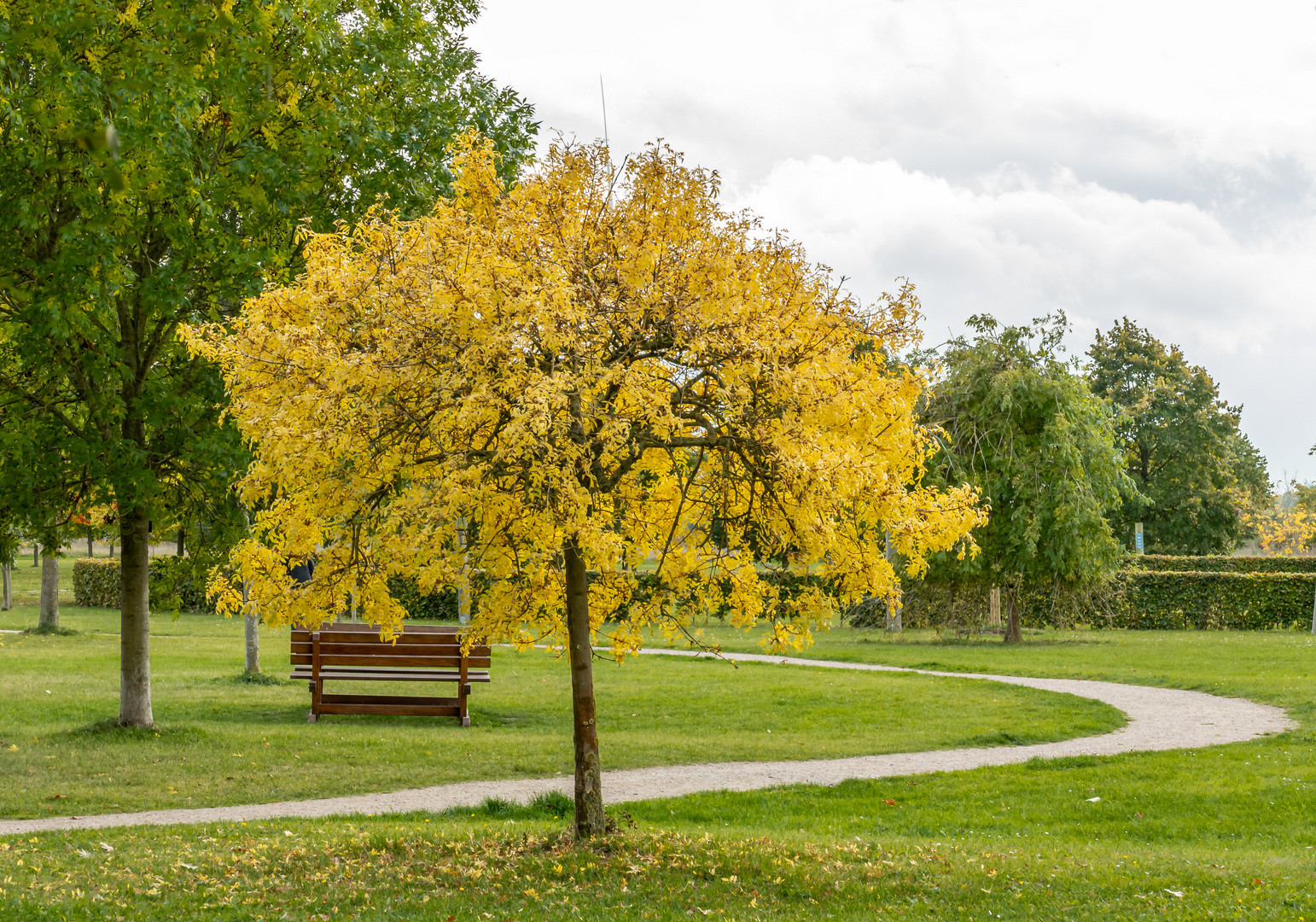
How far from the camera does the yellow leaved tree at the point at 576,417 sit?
5.77m

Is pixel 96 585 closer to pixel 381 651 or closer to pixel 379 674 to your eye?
pixel 379 674

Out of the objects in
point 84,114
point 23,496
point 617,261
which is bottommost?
point 23,496

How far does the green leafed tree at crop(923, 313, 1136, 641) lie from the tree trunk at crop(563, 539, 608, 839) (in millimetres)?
15991

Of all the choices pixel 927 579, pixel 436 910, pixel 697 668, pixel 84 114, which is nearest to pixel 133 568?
pixel 84 114

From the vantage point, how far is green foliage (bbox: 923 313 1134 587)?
22.8 meters

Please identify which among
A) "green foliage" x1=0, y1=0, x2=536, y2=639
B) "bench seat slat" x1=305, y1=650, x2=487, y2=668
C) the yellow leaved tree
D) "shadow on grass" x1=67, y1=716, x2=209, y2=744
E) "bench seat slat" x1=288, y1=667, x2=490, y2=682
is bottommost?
"shadow on grass" x1=67, y1=716, x2=209, y2=744

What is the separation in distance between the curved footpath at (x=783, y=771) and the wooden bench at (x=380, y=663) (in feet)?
11.5

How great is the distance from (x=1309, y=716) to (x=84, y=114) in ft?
46.8

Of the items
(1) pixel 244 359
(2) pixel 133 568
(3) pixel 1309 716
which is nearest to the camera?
(1) pixel 244 359

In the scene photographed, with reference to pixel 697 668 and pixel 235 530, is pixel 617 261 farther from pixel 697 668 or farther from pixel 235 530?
pixel 697 668

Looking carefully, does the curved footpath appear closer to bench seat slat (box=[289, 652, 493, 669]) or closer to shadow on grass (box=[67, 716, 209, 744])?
shadow on grass (box=[67, 716, 209, 744])

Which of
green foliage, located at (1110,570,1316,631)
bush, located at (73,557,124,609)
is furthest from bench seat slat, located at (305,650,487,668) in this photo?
bush, located at (73,557,124,609)

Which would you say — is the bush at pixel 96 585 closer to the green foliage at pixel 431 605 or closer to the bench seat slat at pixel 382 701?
the green foliage at pixel 431 605

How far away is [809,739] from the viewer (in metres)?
12.3
